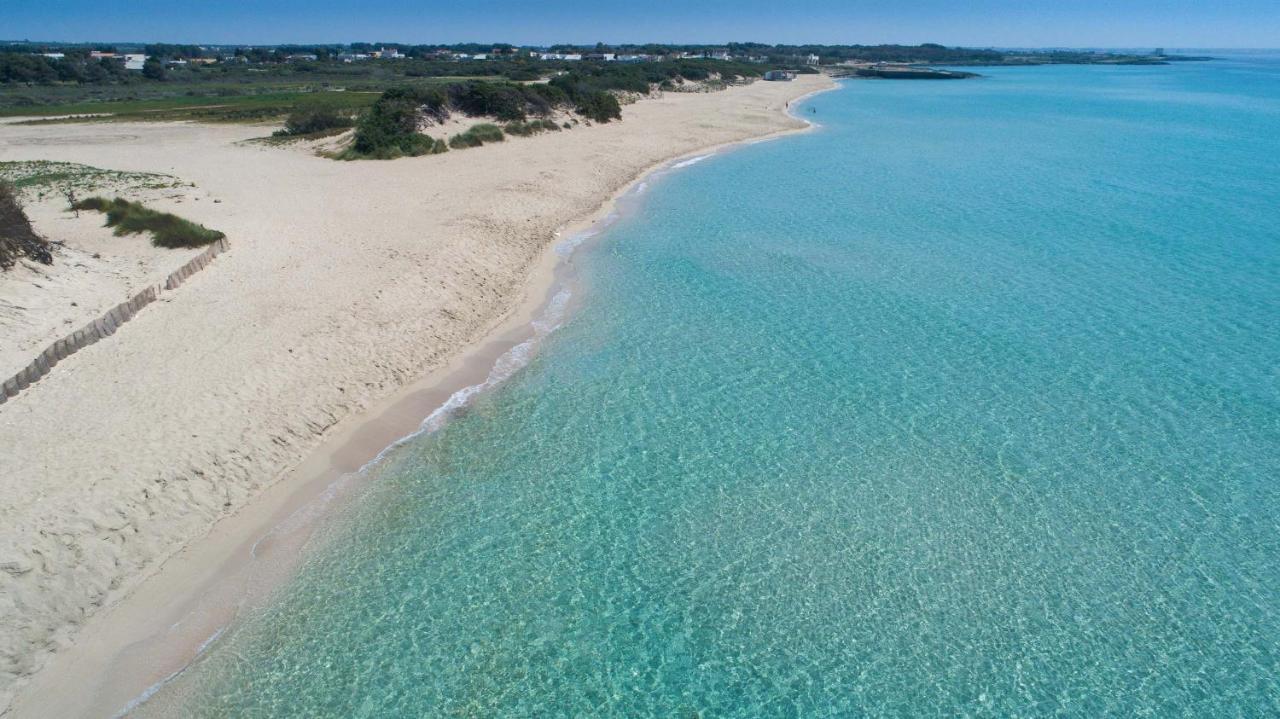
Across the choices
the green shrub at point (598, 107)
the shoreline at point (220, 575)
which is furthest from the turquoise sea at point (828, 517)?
the green shrub at point (598, 107)

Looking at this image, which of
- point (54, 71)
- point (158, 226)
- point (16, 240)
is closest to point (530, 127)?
point (158, 226)

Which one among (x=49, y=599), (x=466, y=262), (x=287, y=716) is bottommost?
(x=287, y=716)

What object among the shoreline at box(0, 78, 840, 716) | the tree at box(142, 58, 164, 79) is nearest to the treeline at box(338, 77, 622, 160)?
the shoreline at box(0, 78, 840, 716)

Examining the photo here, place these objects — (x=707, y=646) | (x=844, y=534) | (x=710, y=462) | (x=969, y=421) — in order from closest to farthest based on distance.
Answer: (x=707, y=646), (x=844, y=534), (x=710, y=462), (x=969, y=421)

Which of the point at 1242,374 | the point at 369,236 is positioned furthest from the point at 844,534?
the point at 369,236

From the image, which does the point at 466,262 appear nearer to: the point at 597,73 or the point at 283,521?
the point at 283,521
